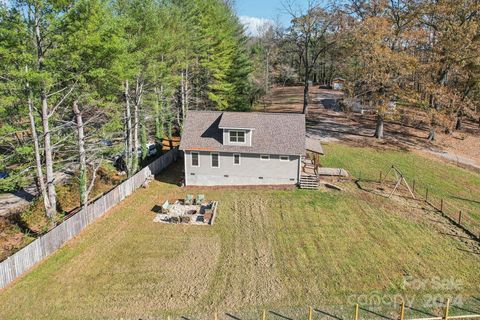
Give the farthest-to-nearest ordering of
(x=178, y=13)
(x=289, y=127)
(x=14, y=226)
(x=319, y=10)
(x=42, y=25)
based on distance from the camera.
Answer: (x=319, y=10)
(x=178, y=13)
(x=289, y=127)
(x=14, y=226)
(x=42, y=25)

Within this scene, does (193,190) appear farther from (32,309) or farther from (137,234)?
(32,309)

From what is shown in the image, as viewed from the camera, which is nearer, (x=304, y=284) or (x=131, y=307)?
(x=131, y=307)

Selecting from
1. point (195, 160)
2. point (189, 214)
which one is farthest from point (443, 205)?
point (195, 160)

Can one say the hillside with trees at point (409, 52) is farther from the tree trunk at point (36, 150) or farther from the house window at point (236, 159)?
the tree trunk at point (36, 150)

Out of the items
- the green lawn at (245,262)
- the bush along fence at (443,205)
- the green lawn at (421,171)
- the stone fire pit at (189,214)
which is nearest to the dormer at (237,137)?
the green lawn at (245,262)

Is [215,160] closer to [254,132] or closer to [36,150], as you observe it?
[254,132]

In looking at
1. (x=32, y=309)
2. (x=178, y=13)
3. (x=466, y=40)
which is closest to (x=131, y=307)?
(x=32, y=309)

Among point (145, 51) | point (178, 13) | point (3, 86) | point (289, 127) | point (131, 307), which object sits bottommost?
point (131, 307)
